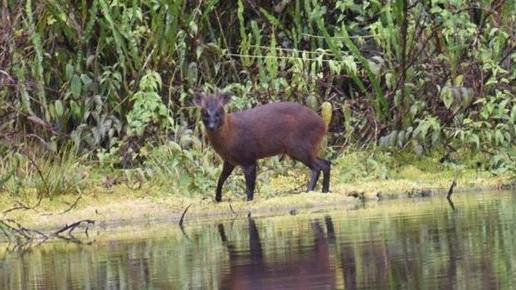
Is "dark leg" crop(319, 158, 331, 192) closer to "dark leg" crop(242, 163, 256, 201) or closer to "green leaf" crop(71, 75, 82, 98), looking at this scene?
"dark leg" crop(242, 163, 256, 201)

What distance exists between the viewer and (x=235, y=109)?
19109mm

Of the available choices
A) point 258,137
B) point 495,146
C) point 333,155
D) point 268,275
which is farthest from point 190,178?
point 268,275

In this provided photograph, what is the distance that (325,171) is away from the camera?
55.3 feet

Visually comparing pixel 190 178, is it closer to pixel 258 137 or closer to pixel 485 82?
pixel 258 137

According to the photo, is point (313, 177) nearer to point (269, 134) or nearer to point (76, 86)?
point (269, 134)

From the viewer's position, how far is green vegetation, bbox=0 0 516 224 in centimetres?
1838

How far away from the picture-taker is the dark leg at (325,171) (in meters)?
16.7

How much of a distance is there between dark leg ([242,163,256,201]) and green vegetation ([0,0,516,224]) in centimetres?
105

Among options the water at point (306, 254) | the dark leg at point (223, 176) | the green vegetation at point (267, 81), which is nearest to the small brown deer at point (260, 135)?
the dark leg at point (223, 176)

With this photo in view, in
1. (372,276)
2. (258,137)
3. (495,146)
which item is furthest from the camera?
(495,146)

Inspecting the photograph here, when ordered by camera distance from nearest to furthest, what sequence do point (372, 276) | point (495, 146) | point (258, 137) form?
1. point (372, 276)
2. point (258, 137)
3. point (495, 146)

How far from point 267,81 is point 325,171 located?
9.81 feet

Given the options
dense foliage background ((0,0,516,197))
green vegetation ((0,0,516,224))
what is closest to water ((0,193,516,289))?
green vegetation ((0,0,516,224))

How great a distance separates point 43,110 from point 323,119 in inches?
157
